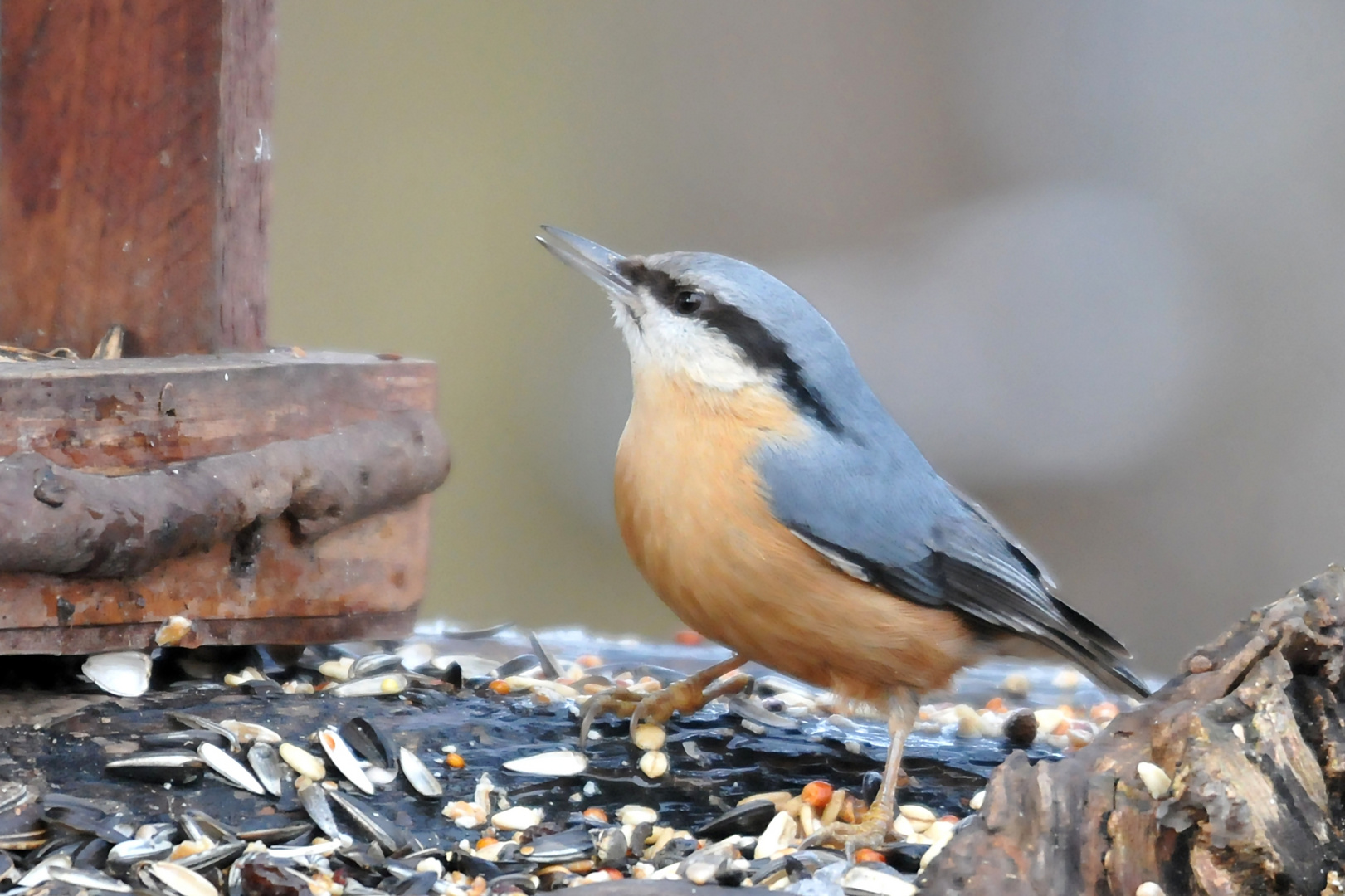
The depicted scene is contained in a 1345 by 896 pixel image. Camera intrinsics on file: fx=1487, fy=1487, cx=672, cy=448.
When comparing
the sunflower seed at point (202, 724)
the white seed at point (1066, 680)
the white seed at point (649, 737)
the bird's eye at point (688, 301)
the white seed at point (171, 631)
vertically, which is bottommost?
the white seed at point (1066, 680)

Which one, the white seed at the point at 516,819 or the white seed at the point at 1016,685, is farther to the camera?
the white seed at the point at 1016,685

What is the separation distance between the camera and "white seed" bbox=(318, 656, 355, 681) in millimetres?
3699

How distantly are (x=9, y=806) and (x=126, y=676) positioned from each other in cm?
60

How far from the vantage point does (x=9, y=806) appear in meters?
2.66

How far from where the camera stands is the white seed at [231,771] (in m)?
2.88

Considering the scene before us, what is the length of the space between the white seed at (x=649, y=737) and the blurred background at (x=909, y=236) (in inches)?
214

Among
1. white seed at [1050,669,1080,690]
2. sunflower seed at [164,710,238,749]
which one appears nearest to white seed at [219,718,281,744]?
sunflower seed at [164,710,238,749]

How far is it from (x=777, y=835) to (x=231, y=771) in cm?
107

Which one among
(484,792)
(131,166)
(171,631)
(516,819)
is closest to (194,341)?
(131,166)

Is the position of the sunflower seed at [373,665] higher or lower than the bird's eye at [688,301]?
lower

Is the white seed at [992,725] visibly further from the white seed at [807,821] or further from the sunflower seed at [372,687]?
the sunflower seed at [372,687]

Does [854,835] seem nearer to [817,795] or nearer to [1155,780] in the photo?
[817,795]

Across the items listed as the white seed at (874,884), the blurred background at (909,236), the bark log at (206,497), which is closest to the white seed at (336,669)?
the bark log at (206,497)

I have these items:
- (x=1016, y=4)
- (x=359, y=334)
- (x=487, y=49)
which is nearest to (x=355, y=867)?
(x=359, y=334)
